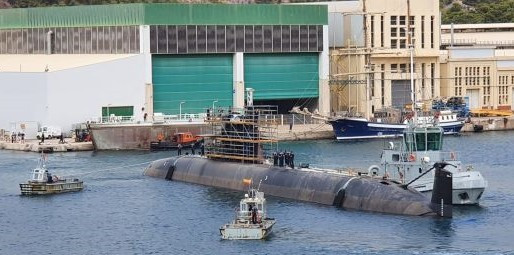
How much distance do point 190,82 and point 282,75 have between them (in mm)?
8616

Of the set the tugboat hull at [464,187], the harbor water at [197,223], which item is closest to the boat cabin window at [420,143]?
the tugboat hull at [464,187]

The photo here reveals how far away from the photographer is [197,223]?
70.2 metres

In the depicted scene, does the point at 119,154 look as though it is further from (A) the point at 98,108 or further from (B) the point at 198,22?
(B) the point at 198,22

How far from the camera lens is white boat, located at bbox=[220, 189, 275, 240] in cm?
6469

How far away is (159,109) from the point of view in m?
115

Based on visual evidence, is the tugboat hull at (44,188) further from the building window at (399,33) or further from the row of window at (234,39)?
the building window at (399,33)

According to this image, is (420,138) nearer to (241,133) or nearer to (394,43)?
(241,133)

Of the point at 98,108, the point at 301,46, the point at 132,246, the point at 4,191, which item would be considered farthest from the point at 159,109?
the point at 132,246

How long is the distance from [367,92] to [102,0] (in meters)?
55.9

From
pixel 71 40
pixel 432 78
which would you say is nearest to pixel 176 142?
pixel 71 40

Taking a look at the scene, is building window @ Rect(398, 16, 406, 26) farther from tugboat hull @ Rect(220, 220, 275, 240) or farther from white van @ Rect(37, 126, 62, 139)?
tugboat hull @ Rect(220, 220, 275, 240)

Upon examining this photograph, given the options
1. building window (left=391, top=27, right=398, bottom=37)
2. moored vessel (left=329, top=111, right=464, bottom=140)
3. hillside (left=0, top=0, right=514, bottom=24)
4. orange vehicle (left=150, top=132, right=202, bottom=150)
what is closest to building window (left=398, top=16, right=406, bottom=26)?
building window (left=391, top=27, right=398, bottom=37)

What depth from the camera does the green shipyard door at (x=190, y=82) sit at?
114875 millimetres

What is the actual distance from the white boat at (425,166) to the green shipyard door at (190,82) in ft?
131
